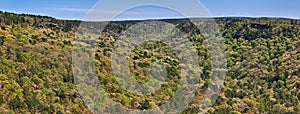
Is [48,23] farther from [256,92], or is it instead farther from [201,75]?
[256,92]

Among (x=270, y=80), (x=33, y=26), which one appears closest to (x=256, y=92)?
(x=270, y=80)

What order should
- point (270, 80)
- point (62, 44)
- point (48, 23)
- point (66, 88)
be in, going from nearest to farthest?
point (66, 88)
point (62, 44)
point (270, 80)
point (48, 23)

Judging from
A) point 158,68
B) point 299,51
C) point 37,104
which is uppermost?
point 299,51

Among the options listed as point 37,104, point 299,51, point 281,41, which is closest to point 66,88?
point 37,104

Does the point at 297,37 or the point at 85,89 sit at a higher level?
the point at 297,37

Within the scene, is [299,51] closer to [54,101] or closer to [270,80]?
[270,80]

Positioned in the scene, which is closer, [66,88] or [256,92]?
[66,88]

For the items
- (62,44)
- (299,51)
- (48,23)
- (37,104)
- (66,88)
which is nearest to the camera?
(37,104)
